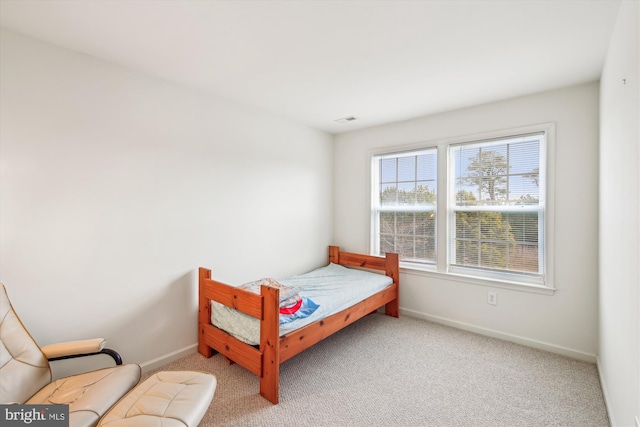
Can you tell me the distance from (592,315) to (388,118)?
2.69 metres

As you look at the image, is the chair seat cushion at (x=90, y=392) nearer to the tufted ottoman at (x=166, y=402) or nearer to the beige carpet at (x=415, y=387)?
the tufted ottoman at (x=166, y=402)

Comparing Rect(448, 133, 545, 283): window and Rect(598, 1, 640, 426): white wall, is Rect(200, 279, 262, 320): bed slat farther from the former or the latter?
Rect(448, 133, 545, 283): window

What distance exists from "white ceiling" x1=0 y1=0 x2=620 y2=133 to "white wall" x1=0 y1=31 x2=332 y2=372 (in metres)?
0.25

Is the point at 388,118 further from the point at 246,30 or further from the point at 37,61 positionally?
the point at 37,61

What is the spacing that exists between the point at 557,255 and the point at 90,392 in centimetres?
352

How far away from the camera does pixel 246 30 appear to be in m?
1.76

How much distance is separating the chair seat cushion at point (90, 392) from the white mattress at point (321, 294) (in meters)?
0.71

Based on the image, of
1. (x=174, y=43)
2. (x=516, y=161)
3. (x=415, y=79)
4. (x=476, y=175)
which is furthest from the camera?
(x=476, y=175)

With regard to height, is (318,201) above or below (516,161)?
below

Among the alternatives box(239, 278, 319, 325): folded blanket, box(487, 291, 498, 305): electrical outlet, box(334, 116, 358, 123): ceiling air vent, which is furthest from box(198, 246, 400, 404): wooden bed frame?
box(334, 116, 358, 123): ceiling air vent

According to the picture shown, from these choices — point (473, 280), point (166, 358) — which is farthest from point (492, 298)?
point (166, 358)

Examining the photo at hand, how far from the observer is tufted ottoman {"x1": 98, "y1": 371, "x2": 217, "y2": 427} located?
1310 millimetres

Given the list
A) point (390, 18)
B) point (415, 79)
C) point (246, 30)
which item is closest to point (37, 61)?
point (246, 30)

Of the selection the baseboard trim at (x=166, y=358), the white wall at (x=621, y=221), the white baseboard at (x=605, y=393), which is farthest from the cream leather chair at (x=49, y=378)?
the white baseboard at (x=605, y=393)
